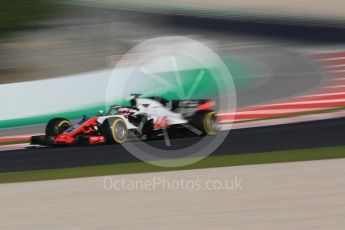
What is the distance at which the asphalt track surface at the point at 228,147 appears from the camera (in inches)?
340

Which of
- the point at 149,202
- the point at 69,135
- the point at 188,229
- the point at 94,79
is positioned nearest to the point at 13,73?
the point at 94,79

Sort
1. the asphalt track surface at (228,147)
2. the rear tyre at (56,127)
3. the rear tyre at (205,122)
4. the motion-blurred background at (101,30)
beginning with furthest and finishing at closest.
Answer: the motion-blurred background at (101,30) < the rear tyre at (56,127) < the rear tyre at (205,122) < the asphalt track surface at (228,147)

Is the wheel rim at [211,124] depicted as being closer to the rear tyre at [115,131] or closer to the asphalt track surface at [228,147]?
the asphalt track surface at [228,147]

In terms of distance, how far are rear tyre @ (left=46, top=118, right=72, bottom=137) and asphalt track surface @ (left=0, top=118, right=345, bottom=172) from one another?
424 mm

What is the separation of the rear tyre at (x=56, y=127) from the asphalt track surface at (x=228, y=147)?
1.39 ft

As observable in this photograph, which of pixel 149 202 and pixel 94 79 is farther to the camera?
pixel 94 79

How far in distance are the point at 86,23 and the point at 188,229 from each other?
12774mm

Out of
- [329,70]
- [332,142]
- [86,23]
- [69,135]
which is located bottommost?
[332,142]

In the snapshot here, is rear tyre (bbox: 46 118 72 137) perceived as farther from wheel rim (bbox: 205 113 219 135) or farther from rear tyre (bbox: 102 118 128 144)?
wheel rim (bbox: 205 113 219 135)

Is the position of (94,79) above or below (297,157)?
above

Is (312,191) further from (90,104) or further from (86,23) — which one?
(86,23)

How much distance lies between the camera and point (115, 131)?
389 inches

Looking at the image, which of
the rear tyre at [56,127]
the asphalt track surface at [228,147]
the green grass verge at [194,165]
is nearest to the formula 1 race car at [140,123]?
the rear tyre at [56,127]

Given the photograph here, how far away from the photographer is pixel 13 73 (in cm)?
1633
